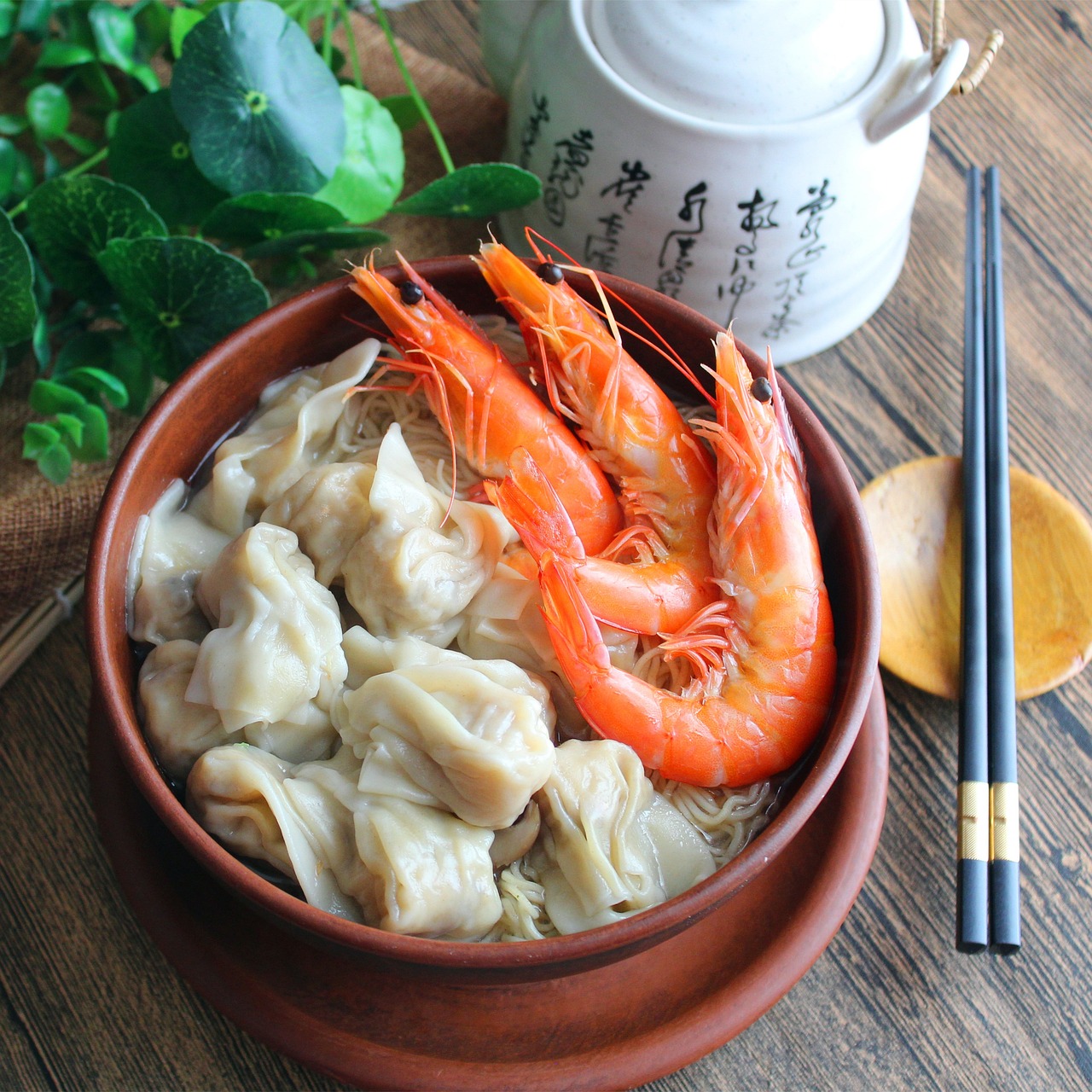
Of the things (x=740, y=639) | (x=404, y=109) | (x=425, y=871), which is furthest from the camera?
(x=404, y=109)

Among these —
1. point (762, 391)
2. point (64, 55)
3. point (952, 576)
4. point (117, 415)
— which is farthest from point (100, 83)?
point (952, 576)

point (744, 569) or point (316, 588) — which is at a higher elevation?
point (744, 569)

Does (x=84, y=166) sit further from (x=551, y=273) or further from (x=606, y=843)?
(x=606, y=843)

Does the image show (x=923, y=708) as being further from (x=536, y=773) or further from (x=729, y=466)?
(x=536, y=773)

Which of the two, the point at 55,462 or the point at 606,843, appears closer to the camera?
the point at 606,843

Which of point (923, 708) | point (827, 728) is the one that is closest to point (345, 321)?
point (827, 728)

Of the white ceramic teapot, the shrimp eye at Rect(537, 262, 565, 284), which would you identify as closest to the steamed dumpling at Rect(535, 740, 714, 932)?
the shrimp eye at Rect(537, 262, 565, 284)

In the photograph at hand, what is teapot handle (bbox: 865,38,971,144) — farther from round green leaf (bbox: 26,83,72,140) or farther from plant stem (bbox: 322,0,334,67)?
round green leaf (bbox: 26,83,72,140)
